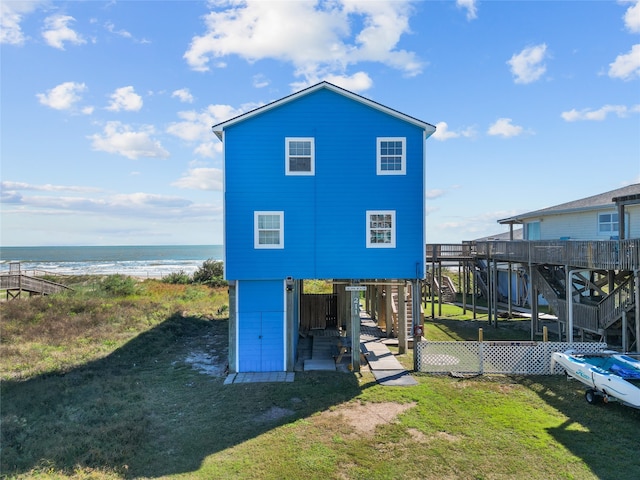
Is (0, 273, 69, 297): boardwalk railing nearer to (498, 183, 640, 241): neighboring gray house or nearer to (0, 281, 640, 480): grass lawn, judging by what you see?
(0, 281, 640, 480): grass lawn

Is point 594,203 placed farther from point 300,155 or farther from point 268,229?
point 268,229

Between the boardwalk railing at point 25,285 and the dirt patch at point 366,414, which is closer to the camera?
the dirt patch at point 366,414

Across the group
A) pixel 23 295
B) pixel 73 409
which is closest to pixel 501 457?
pixel 73 409

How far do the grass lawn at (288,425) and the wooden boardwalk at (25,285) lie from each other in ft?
52.4

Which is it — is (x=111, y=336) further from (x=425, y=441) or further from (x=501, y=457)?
(x=501, y=457)

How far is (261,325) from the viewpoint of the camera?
516 inches

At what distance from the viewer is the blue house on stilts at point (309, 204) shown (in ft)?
42.7

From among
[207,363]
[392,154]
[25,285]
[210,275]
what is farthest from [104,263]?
[392,154]

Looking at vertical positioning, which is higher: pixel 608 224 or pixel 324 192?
pixel 324 192

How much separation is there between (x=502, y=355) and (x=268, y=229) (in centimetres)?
879

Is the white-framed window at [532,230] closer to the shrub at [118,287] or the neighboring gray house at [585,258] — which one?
the neighboring gray house at [585,258]

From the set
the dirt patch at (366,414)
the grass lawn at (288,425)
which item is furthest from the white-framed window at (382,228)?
the dirt patch at (366,414)

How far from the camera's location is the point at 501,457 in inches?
292

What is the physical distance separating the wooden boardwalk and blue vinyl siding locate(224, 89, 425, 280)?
2315cm
